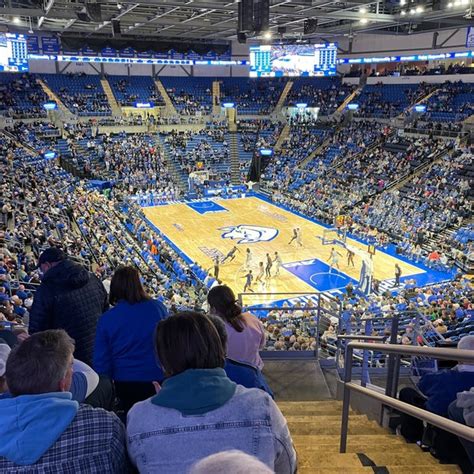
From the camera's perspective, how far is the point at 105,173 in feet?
110

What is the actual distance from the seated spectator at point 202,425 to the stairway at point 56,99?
40.3 metres

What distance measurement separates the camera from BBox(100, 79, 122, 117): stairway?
4147 centimetres

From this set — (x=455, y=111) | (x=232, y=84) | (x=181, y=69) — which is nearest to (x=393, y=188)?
→ (x=455, y=111)

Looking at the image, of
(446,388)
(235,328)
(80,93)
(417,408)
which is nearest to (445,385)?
(446,388)

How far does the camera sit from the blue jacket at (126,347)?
9.84 feet

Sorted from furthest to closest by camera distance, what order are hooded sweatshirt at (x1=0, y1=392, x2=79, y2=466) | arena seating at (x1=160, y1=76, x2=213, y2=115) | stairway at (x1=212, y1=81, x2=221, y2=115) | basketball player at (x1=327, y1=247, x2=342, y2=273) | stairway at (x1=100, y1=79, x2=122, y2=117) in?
stairway at (x1=212, y1=81, x2=221, y2=115) → arena seating at (x1=160, y1=76, x2=213, y2=115) → stairway at (x1=100, y1=79, x2=122, y2=117) → basketball player at (x1=327, y1=247, x2=342, y2=273) → hooded sweatshirt at (x1=0, y1=392, x2=79, y2=466)

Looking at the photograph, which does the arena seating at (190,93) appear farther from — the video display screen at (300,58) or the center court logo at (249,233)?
the center court logo at (249,233)

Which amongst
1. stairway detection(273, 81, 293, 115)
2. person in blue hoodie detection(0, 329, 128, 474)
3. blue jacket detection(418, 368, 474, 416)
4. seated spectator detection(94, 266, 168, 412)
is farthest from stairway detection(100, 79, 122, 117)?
person in blue hoodie detection(0, 329, 128, 474)

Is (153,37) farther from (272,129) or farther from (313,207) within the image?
(313,207)

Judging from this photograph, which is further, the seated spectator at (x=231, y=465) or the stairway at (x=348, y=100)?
the stairway at (x=348, y=100)

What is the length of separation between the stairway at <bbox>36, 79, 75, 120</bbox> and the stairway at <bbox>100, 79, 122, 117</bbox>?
3751 mm

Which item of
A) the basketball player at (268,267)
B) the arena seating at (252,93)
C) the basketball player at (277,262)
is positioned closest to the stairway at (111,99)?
the arena seating at (252,93)

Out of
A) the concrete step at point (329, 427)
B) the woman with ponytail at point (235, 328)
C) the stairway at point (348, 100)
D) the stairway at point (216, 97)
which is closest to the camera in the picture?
the woman with ponytail at point (235, 328)

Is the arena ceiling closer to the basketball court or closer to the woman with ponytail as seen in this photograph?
the basketball court
